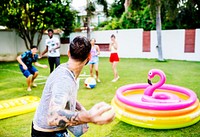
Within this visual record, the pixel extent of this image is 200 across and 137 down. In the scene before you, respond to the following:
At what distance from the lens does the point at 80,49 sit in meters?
1.57

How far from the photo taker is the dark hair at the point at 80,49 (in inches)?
61.9

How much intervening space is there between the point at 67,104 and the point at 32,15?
15.7 m

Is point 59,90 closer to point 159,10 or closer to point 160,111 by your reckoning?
point 160,111

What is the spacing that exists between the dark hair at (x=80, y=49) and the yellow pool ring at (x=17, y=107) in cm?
378

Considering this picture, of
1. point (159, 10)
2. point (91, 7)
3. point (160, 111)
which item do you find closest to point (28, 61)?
point (160, 111)

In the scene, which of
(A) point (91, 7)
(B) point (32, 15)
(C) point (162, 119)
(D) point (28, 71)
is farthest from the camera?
(A) point (91, 7)

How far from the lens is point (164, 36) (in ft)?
52.3

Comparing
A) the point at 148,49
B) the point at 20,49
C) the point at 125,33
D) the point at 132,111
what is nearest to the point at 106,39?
the point at 125,33

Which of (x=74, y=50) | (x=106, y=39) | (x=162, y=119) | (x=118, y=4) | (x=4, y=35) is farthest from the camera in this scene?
(x=118, y=4)

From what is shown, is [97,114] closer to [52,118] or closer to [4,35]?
[52,118]

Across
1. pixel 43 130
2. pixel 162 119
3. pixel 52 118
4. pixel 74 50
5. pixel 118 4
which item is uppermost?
pixel 118 4

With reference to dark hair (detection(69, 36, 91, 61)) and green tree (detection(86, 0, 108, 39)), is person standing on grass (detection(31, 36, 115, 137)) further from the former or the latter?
green tree (detection(86, 0, 108, 39))

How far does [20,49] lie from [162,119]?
48.3ft

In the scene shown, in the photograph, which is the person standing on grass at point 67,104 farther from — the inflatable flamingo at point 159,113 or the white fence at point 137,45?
the white fence at point 137,45
